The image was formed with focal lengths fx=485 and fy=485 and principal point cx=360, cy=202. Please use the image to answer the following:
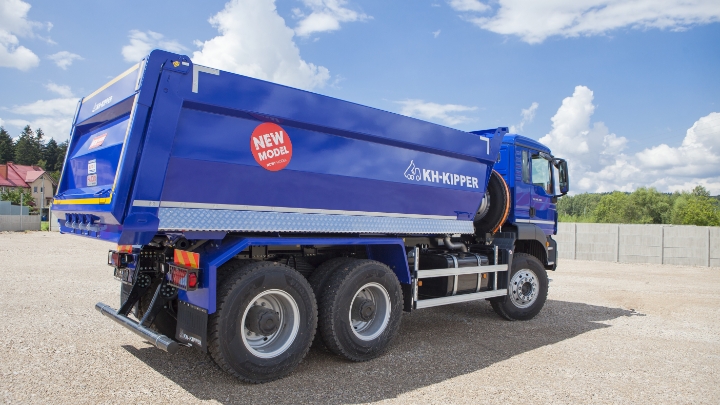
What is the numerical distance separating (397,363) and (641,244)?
1892 cm

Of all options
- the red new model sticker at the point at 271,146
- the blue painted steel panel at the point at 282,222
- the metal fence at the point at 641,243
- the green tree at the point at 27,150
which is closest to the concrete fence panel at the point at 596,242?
the metal fence at the point at 641,243

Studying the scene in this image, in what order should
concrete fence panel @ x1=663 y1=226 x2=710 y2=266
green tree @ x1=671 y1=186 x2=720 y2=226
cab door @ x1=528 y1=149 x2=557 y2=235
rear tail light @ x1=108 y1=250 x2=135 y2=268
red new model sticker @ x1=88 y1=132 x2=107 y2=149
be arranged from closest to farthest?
1. red new model sticker @ x1=88 y1=132 x2=107 y2=149
2. rear tail light @ x1=108 y1=250 x2=135 y2=268
3. cab door @ x1=528 y1=149 x2=557 y2=235
4. concrete fence panel @ x1=663 y1=226 x2=710 y2=266
5. green tree @ x1=671 y1=186 x2=720 y2=226

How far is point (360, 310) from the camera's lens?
5.45 metres

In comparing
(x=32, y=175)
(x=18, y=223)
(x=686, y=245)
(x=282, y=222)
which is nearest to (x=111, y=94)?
(x=282, y=222)

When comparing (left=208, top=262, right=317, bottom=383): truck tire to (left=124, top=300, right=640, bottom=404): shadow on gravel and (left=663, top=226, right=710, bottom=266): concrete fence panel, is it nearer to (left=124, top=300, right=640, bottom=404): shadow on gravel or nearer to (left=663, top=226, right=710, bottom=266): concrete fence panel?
(left=124, top=300, right=640, bottom=404): shadow on gravel

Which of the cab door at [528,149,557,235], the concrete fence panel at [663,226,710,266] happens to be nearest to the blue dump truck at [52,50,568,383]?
the cab door at [528,149,557,235]

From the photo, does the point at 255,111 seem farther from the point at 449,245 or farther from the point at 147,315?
the point at 449,245

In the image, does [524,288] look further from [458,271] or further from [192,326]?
[192,326]

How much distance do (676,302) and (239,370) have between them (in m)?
10.1

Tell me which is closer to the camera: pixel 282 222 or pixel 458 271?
pixel 282 222

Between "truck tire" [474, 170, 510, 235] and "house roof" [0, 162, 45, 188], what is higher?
"house roof" [0, 162, 45, 188]

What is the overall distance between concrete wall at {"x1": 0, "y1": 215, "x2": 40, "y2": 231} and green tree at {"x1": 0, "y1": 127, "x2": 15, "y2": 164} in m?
67.7

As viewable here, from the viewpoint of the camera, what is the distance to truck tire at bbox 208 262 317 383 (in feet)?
14.3

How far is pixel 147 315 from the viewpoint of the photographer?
4.81 metres
